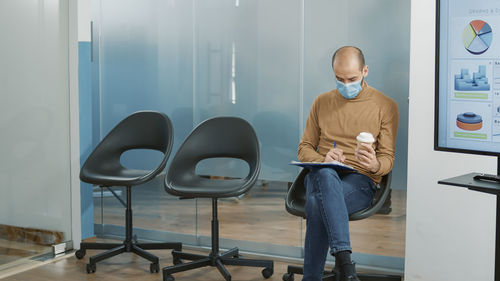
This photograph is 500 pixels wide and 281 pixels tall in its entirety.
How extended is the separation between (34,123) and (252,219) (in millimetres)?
1633

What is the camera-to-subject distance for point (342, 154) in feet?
10.5

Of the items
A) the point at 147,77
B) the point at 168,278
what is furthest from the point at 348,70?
the point at 147,77

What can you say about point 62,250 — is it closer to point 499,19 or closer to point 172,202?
point 172,202

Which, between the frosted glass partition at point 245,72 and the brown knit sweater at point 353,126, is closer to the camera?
the brown knit sweater at point 353,126

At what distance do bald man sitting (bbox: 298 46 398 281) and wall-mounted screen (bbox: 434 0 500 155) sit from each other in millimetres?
503

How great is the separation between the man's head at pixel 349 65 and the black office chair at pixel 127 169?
1263 mm

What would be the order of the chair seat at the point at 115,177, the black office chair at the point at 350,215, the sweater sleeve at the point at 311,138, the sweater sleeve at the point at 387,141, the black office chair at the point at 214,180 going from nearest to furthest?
1. the black office chair at the point at 350,215
2. the sweater sleeve at the point at 387,141
3. the sweater sleeve at the point at 311,138
4. the black office chair at the point at 214,180
5. the chair seat at the point at 115,177

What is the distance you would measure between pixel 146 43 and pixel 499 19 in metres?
2.73

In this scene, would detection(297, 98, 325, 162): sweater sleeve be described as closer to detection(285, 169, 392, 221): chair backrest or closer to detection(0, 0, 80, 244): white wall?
detection(285, 169, 392, 221): chair backrest

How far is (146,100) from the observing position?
4.50 meters

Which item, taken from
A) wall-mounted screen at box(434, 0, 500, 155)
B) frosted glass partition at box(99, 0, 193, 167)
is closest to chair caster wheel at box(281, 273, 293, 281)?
wall-mounted screen at box(434, 0, 500, 155)

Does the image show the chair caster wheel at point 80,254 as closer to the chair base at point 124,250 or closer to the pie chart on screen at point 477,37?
the chair base at point 124,250

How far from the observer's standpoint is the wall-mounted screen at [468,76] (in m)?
2.45

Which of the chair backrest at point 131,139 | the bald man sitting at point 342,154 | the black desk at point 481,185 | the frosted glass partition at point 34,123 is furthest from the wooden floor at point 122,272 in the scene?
the black desk at point 481,185
